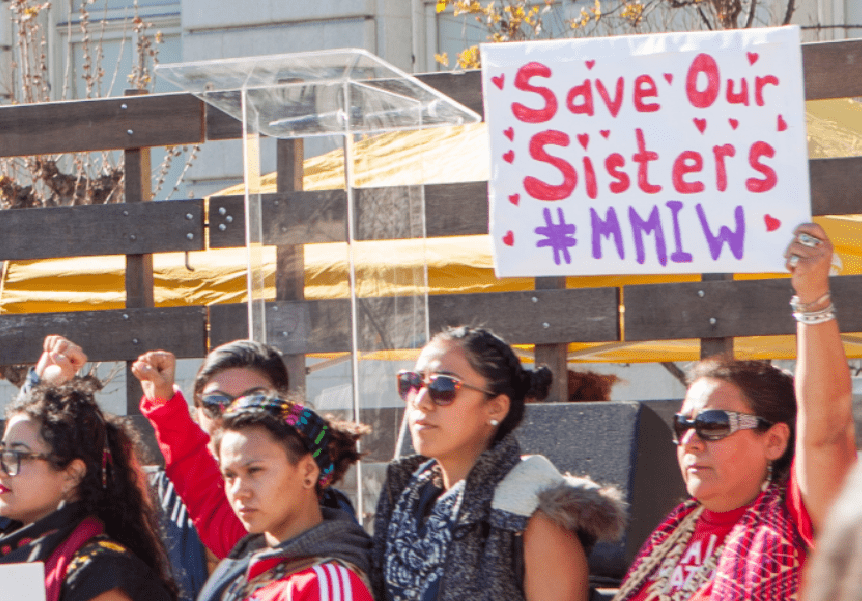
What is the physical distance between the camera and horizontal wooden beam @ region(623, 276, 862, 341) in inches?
147

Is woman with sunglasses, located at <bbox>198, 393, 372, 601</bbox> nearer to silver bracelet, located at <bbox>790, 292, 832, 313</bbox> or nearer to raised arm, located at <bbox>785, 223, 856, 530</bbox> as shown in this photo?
raised arm, located at <bbox>785, 223, 856, 530</bbox>

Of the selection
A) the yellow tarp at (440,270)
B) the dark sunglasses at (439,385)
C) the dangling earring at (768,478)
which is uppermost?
the yellow tarp at (440,270)

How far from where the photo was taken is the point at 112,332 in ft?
14.5

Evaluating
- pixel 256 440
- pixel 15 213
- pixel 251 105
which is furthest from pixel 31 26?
pixel 256 440

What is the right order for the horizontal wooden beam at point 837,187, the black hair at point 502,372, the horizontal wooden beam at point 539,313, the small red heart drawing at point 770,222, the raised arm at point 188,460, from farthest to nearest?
the horizontal wooden beam at point 539,313 → the horizontal wooden beam at point 837,187 → the small red heart drawing at point 770,222 → the raised arm at point 188,460 → the black hair at point 502,372

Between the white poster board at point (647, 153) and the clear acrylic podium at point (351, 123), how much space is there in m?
0.34

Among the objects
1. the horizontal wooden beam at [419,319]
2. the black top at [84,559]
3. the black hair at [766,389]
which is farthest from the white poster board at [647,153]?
the black top at [84,559]

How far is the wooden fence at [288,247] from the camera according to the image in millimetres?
3385

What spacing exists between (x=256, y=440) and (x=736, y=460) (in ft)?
3.54

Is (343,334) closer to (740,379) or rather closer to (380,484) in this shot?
(380,484)

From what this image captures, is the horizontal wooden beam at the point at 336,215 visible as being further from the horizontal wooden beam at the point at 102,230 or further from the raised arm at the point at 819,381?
the raised arm at the point at 819,381

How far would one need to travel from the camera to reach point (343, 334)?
321 centimetres

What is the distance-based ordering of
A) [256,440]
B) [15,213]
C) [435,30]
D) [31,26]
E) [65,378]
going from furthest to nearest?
[435,30]
[31,26]
[15,213]
[65,378]
[256,440]

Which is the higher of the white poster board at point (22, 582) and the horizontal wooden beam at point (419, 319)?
the horizontal wooden beam at point (419, 319)
